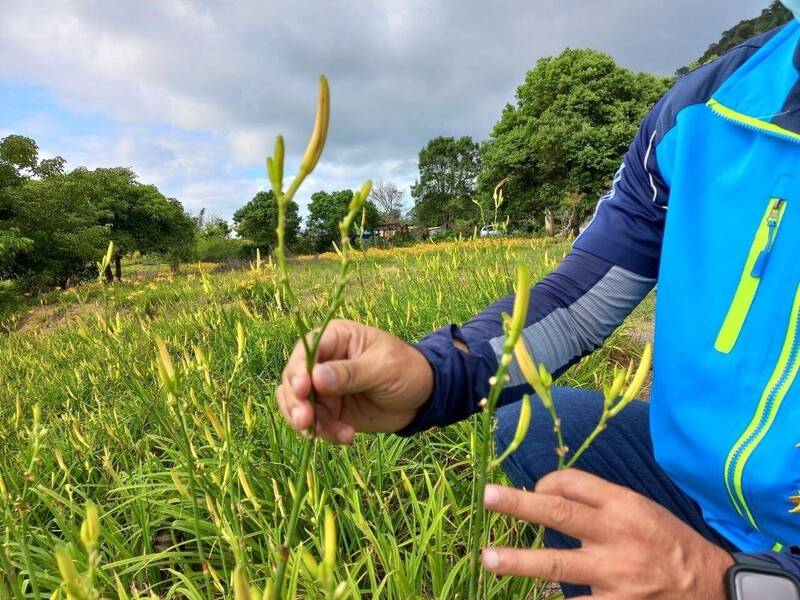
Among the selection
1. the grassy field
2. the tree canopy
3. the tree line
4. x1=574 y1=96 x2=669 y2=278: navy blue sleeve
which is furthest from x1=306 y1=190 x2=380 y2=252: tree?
x1=574 y1=96 x2=669 y2=278: navy blue sleeve

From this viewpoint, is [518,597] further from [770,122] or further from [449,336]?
[770,122]

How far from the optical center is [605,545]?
525 millimetres

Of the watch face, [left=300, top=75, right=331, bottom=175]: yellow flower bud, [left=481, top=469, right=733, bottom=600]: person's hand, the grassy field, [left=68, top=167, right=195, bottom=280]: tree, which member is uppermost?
[left=68, top=167, right=195, bottom=280]: tree

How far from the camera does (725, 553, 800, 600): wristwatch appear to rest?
57cm

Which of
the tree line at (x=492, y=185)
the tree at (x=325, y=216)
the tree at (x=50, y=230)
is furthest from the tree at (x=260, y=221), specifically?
the tree at (x=50, y=230)

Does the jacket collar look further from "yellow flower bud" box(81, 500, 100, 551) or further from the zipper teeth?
"yellow flower bud" box(81, 500, 100, 551)

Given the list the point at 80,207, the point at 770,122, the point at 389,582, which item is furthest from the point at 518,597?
the point at 80,207

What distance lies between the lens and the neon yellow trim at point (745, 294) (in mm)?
864

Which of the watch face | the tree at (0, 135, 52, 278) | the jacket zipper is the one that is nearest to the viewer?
the watch face

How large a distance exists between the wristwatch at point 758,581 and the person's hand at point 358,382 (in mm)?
480

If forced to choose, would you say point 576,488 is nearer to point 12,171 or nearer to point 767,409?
point 767,409

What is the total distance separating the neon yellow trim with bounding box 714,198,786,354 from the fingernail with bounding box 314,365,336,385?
0.78 m

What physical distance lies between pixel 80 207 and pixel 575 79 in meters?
16.6

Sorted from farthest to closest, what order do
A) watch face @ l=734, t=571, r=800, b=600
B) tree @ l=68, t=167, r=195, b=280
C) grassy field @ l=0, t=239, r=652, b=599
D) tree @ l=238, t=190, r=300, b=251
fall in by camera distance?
tree @ l=238, t=190, r=300, b=251, tree @ l=68, t=167, r=195, b=280, grassy field @ l=0, t=239, r=652, b=599, watch face @ l=734, t=571, r=800, b=600
